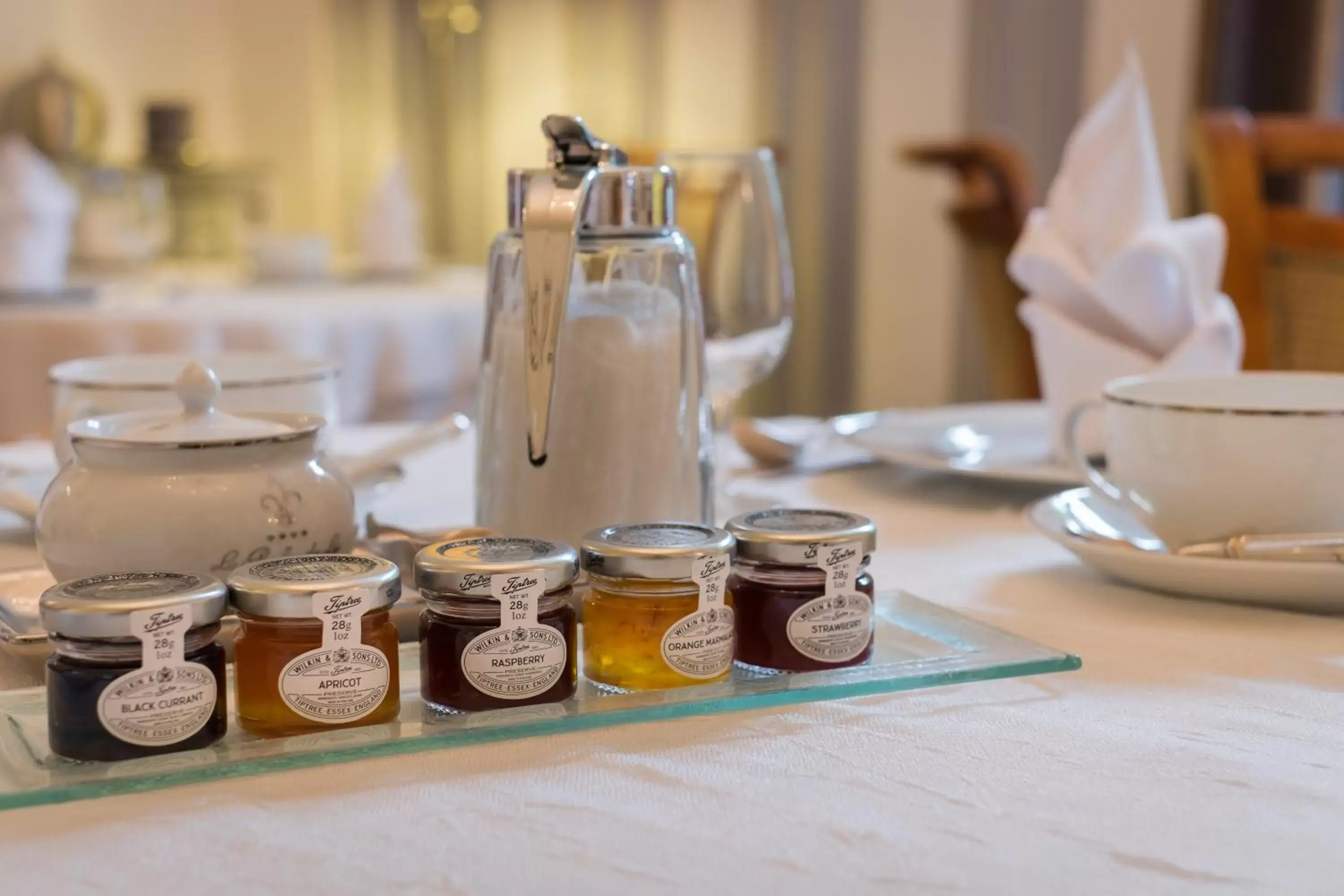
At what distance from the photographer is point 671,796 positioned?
16.6 inches

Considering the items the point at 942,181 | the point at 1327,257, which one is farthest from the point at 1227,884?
the point at 942,181

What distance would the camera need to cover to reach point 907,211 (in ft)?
9.75

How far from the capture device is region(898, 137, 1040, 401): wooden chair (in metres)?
2.10

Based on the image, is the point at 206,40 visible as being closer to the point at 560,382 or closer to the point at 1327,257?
the point at 1327,257

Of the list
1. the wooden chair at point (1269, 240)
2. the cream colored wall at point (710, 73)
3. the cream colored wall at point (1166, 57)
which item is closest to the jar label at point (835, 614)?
the wooden chair at point (1269, 240)

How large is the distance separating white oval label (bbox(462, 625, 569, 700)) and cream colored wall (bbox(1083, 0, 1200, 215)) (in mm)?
2189

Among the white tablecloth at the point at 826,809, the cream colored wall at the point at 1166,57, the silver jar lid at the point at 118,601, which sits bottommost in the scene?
the white tablecloth at the point at 826,809

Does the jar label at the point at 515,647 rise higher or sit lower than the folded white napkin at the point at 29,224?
lower

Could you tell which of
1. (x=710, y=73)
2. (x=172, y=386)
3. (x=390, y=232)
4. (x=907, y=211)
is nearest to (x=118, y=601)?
(x=172, y=386)

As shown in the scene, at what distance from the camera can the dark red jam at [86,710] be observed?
1.39 feet

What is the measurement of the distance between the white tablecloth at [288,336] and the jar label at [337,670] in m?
1.11

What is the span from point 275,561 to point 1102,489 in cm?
41

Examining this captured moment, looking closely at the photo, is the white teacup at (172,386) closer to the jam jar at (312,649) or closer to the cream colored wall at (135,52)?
the jam jar at (312,649)

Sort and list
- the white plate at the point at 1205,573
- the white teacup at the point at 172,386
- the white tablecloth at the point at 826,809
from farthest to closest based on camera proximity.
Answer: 1. the white teacup at the point at 172,386
2. the white plate at the point at 1205,573
3. the white tablecloth at the point at 826,809
